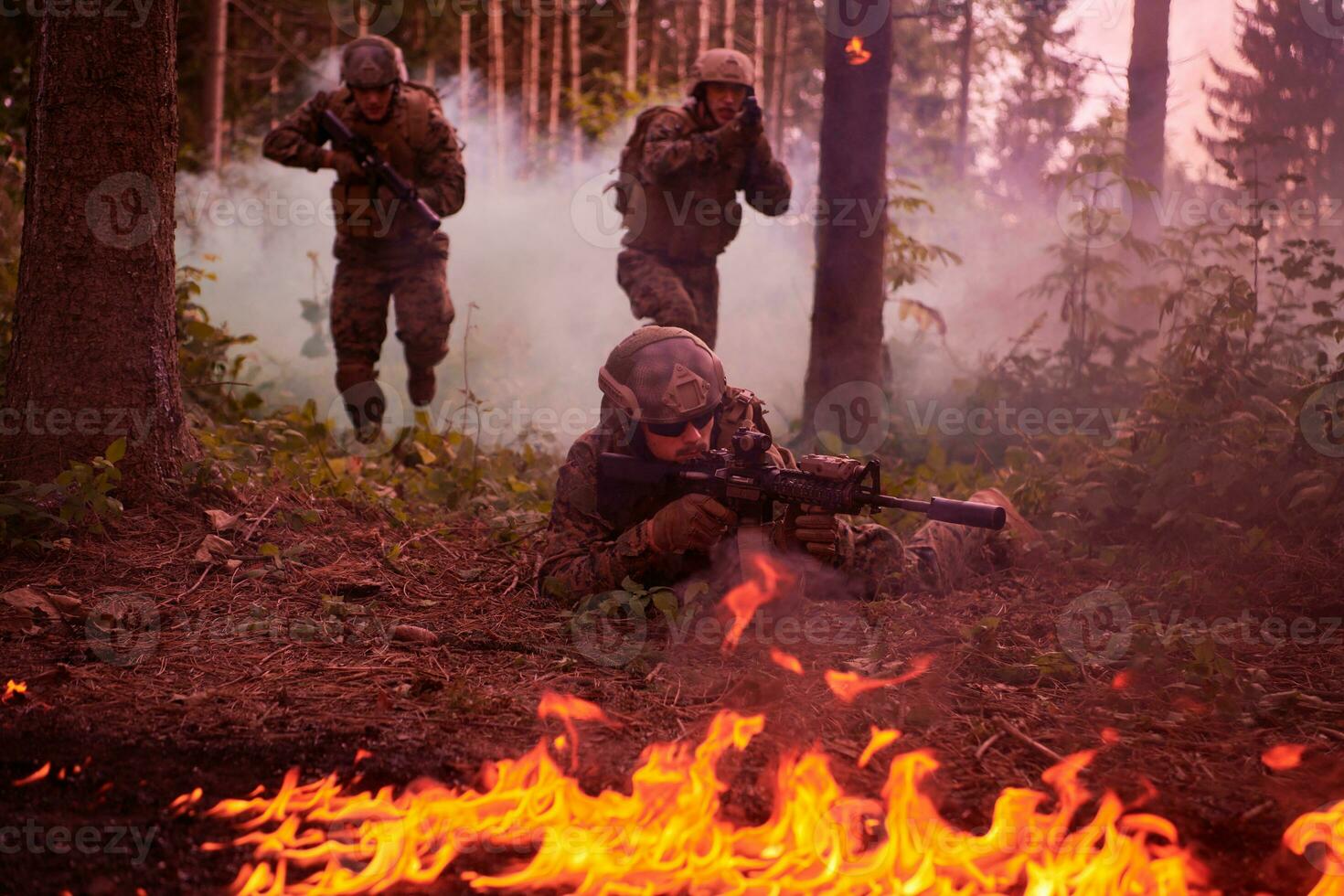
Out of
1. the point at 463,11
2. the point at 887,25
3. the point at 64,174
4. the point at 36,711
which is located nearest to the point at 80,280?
the point at 64,174

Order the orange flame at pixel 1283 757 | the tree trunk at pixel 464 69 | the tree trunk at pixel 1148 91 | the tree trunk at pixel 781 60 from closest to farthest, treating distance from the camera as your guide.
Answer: the orange flame at pixel 1283 757 → the tree trunk at pixel 1148 91 → the tree trunk at pixel 781 60 → the tree trunk at pixel 464 69

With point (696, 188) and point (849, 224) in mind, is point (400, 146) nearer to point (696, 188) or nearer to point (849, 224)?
point (696, 188)

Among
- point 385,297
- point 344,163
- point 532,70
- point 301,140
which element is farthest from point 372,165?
point 532,70

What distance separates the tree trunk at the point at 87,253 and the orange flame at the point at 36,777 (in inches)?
82.2

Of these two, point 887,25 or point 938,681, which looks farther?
point 887,25

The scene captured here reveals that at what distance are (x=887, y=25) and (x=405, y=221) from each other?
11.0 feet

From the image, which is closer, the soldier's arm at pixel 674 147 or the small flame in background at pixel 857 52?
the soldier's arm at pixel 674 147

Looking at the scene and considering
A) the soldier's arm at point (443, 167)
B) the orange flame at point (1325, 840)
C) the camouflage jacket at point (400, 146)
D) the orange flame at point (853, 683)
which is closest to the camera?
the orange flame at point (1325, 840)

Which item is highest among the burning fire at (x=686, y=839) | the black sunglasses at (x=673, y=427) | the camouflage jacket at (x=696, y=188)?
the camouflage jacket at (x=696, y=188)

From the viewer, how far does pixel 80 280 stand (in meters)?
4.56

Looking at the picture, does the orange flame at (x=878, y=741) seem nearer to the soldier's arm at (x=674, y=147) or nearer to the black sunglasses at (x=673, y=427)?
the black sunglasses at (x=673, y=427)

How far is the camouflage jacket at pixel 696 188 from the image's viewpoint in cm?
696

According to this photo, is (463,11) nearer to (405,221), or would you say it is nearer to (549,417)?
(549,417)

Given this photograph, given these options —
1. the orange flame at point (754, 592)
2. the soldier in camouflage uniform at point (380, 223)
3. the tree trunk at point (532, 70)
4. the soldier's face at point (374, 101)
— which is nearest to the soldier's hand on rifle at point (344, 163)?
the soldier in camouflage uniform at point (380, 223)
